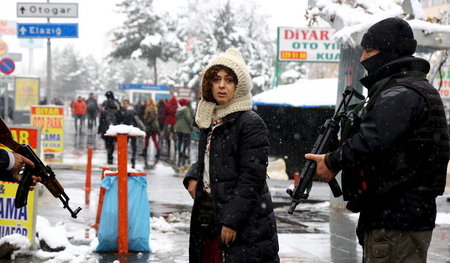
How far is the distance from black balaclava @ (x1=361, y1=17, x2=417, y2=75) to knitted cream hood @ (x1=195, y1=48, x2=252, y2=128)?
3.34 ft

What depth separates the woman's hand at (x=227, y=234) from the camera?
178 inches

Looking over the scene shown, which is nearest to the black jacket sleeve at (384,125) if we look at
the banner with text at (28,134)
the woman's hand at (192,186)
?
the woman's hand at (192,186)

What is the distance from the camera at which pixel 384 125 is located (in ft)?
12.5

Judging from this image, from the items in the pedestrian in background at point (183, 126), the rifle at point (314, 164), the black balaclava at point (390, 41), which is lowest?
the pedestrian in background at point (183, 126)

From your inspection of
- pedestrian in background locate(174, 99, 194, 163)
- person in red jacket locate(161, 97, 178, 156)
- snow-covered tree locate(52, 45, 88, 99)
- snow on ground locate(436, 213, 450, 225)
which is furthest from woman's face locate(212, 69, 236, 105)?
snow-covered tree locate(52, 45, 88, 99)

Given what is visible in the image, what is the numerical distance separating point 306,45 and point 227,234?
13.5m

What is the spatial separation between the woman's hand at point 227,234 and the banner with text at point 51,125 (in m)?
17.1

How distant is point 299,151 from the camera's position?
19.9 metres

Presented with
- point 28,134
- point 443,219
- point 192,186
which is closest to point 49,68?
point 443,219

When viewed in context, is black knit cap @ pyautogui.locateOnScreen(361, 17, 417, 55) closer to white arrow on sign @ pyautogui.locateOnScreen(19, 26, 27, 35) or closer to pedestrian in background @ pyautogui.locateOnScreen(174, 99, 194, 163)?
white arrow on sign @ pyautogui.locateOnScreen(19, 26, 27, 35)

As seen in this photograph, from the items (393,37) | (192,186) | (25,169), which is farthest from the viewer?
(25,169)

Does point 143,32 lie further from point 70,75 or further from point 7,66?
point 70,75

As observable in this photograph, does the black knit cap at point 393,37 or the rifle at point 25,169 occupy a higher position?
the black knit cap at point 393,37

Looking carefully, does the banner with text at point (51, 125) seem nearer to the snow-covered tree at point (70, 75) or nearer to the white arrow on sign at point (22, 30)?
the white arrow on sign at point (22, 30)
